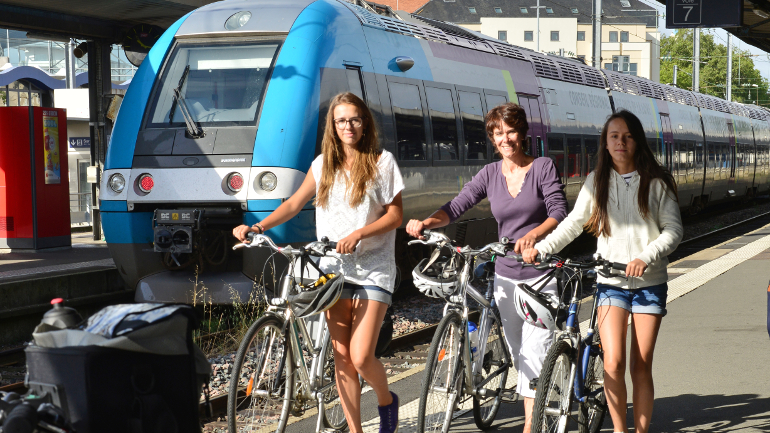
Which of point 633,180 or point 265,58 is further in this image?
point 265,58

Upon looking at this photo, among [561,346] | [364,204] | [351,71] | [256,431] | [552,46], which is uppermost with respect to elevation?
[552,46]

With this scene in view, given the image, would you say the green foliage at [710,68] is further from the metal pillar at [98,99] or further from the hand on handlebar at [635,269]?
the hand on handlebar at [635,269]

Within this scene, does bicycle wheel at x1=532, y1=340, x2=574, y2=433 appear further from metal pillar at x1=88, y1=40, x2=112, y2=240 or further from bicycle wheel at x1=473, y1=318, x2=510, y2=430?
metal pillar at x1=88, y1=40, x2=112, y2=240

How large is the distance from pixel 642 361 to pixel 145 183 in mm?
5277

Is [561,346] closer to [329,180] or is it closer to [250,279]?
[329,180]

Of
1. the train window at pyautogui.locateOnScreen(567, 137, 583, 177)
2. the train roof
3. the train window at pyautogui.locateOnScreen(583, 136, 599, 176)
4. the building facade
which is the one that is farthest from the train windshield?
the building facade

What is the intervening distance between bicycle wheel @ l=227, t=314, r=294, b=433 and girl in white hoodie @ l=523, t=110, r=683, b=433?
51.8 inches

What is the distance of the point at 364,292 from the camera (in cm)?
417

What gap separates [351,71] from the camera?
865 cm

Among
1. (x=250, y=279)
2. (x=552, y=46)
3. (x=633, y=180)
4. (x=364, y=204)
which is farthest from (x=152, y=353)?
(x=552, y=46)

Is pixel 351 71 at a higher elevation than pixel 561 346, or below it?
higher

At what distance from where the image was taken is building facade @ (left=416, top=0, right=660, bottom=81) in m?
90.6

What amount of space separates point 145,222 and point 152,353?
18.2 ft

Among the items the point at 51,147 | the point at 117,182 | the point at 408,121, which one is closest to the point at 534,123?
the point at 408,121
